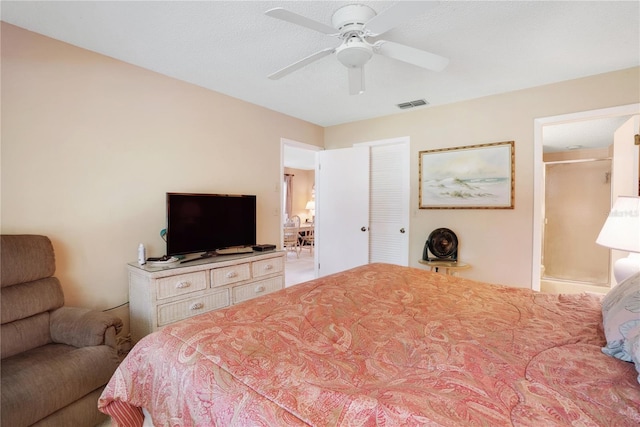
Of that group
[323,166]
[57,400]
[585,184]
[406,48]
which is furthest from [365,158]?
[585,184]

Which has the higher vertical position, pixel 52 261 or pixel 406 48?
pixel 406 48

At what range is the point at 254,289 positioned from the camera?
9.47 ft

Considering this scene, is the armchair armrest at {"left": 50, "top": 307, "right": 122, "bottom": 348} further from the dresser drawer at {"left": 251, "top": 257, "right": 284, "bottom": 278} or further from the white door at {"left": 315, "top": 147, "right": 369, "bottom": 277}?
the white door at {"left": 315, "top": 147, "right": 369, "bottom": 277}

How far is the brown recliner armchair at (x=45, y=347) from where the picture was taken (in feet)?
4.48

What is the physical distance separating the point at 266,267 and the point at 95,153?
1736 millimetres

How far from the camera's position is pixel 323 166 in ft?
14.2

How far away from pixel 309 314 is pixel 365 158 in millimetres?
2957

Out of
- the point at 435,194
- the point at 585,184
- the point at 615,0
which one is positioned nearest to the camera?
the point at 615,0

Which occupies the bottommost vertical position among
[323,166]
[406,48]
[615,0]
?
[323,166]

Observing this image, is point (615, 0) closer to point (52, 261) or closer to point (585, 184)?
point (52, 261)

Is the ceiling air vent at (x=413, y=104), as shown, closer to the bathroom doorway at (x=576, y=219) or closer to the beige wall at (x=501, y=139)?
the beige wall at (x=501, y=139)

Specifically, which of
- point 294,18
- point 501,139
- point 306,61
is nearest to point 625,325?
point 294,18

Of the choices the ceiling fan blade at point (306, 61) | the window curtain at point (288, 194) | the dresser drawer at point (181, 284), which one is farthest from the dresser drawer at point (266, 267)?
the window curtain at point (288, 194)

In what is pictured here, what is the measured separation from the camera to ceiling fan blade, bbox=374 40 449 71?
1.78 m
